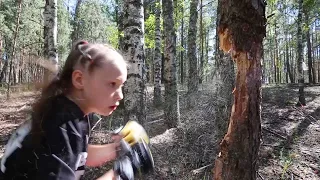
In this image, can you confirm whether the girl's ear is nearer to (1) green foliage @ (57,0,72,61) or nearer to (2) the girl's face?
(2) the girl's face

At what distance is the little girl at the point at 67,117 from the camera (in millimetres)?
1302

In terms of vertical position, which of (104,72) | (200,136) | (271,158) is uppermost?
(104,72)

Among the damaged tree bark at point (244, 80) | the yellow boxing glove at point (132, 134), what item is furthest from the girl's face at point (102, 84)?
the damaged tree bark at point (244, 80)

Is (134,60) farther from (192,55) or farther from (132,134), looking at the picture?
(192,55)

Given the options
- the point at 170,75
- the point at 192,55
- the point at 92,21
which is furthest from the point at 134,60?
the point at 92,21

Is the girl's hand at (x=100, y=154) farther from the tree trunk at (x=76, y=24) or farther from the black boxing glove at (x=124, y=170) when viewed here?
the tree trunk at (x=76, y=24)

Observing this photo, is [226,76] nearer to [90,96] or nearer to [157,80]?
[90,96]

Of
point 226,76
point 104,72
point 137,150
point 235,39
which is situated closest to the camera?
point 104,72

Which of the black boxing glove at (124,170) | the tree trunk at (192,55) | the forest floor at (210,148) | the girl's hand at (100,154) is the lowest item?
the forest floor at (210,148)

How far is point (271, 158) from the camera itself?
6.39 m

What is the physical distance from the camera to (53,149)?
1292mm

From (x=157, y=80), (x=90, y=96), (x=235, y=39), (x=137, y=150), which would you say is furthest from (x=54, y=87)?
(x=157, y=80)

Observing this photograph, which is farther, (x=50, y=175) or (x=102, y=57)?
(x=102, y=57)

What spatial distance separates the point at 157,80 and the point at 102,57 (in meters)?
12.7
